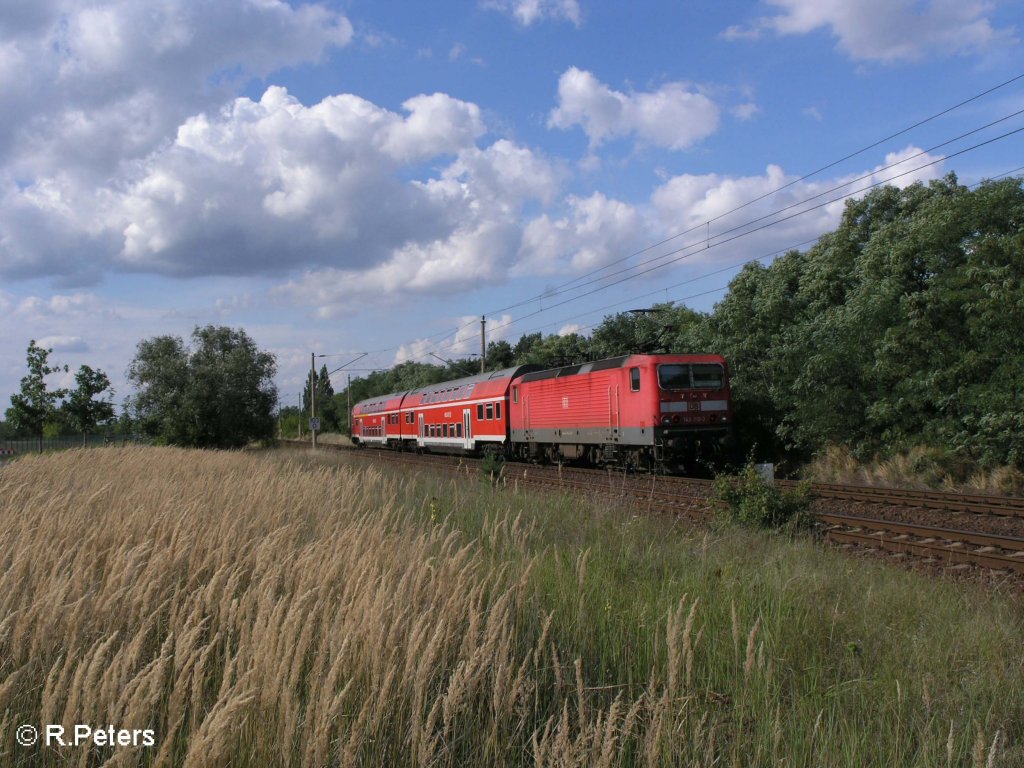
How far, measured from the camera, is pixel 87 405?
31.7 metres

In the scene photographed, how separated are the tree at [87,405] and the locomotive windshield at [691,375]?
24.9m

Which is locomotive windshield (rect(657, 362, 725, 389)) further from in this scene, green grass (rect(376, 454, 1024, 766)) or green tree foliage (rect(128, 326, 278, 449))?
green tree foliage (rect(128, 326, 278, 449))

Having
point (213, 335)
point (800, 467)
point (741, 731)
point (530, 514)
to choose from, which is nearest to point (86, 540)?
point (741, 731)

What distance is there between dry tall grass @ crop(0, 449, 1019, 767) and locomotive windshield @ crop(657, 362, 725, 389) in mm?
15073

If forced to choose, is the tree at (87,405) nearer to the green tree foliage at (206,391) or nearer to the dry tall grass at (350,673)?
the green tree foliage at (206,391)

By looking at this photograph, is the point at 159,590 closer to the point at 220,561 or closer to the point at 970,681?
the point at 220,561

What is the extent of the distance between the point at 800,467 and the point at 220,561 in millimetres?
21460

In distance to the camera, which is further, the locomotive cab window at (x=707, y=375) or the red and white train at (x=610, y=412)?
the locomotive cab window at (x=707, y=375)

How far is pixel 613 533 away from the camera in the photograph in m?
8.19

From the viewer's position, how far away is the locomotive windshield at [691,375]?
1972 cm

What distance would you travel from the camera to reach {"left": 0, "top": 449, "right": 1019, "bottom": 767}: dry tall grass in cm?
250

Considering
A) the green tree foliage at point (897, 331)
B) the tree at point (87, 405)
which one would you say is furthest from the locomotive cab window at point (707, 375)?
the tree at point (87, 405)

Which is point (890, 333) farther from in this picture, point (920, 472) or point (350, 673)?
point (350, 673)

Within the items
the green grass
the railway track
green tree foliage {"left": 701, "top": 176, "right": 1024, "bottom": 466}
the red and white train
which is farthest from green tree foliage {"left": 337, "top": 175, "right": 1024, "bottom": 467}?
the green grass
